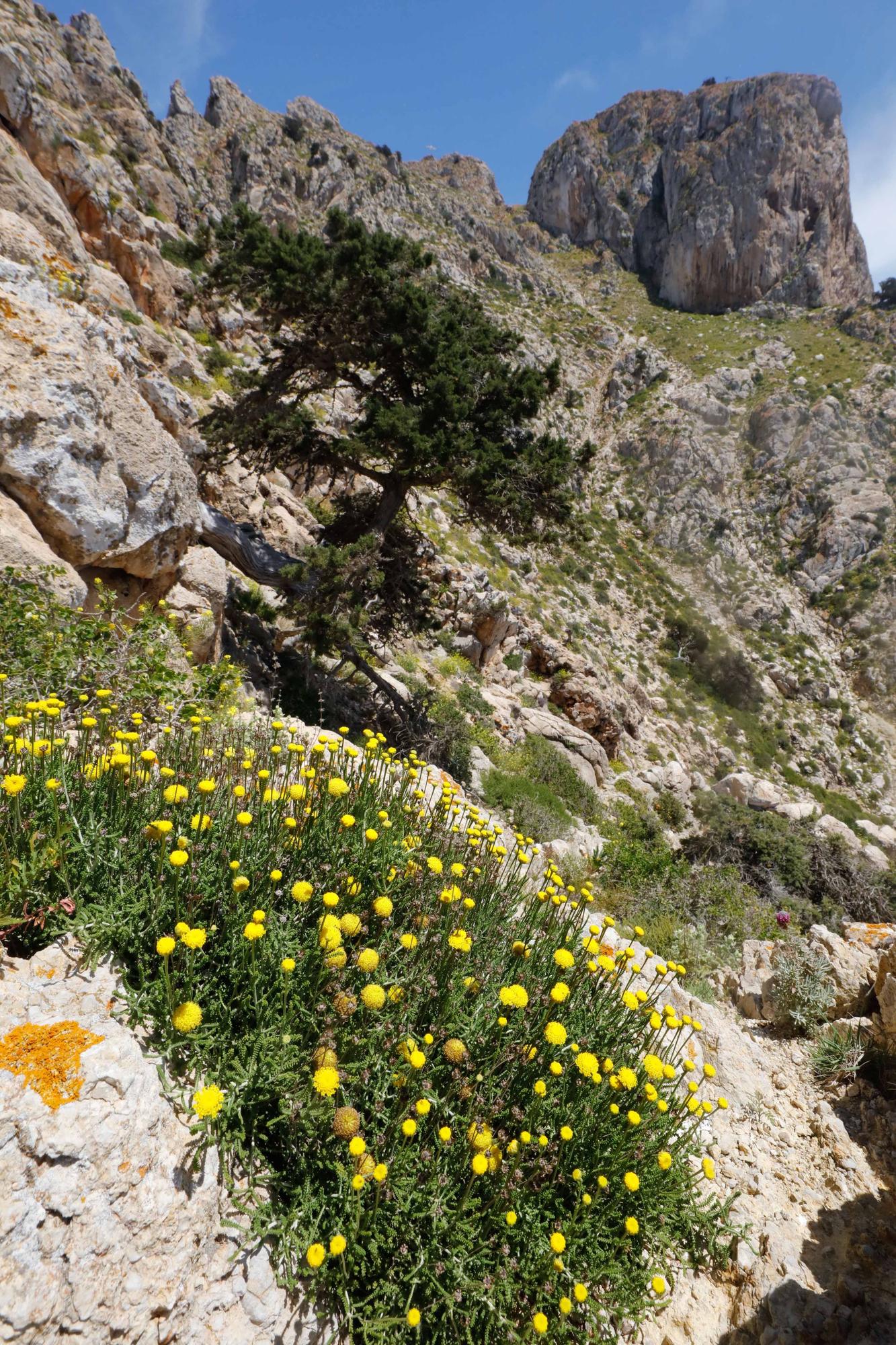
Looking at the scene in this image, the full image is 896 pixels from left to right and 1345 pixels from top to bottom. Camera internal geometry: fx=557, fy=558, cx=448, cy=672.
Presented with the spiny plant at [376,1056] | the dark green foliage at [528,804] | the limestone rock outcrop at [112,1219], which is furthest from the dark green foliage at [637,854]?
the limestone rock outcrop at [112,1219]

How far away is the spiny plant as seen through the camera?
2041 millimetres

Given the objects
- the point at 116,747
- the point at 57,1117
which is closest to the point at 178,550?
the point at 116,747

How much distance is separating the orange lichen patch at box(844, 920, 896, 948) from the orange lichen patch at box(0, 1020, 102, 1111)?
20.0 ft

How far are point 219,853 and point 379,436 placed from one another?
8.52 meters

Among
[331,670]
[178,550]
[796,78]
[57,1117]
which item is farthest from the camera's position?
[796,78]

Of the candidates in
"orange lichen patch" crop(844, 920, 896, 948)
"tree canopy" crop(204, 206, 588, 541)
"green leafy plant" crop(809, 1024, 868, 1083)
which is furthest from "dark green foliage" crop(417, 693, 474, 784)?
"green leafy plant" crop(809, 1024, 868, 1083)

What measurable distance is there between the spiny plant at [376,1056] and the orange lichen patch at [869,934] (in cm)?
310

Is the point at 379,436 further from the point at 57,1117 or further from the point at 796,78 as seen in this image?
the point at 796,78

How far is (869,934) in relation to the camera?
17.9 ft

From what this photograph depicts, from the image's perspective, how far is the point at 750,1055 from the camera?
4230mm

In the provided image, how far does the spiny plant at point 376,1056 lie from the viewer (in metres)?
2.04

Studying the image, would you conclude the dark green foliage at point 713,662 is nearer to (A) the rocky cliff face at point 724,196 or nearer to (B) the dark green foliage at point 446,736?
(B) the dark green foliage at point 446,736

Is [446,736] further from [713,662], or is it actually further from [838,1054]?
[713,662]

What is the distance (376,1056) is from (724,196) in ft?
310
